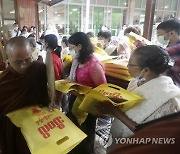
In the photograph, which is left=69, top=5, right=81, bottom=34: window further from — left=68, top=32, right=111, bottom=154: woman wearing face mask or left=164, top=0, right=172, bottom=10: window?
left=68, top=32, right=111, bottom=154: woman wearing face mask

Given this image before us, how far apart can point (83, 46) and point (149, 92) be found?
0.98 meters

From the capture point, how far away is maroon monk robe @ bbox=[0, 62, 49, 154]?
46.4 inches

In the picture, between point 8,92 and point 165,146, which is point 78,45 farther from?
point 165,146

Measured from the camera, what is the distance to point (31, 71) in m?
1.18

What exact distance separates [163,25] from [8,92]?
150 centimetres

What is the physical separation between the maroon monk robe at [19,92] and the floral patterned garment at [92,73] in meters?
0.58

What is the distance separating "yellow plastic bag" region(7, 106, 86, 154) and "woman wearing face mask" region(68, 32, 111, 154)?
0.65 metres

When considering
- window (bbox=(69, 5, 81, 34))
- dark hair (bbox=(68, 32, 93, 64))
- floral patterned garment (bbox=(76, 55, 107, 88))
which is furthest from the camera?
window (bbox=(69, 5, 81, 34))

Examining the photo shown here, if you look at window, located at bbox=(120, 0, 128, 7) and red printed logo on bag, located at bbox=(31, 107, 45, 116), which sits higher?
window, located at bbox=(120, 0, 128, 7)

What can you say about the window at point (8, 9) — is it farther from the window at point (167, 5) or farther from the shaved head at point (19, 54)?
the shaved head at point (19, 54)

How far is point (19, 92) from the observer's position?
3.93 ft

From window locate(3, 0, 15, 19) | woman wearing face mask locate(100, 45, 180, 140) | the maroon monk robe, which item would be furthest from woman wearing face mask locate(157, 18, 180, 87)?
window locate(3, 0, 15, 19)

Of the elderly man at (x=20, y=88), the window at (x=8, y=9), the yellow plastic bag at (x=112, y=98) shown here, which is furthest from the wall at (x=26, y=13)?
the yellow plastic bag at (x=112, y=98)

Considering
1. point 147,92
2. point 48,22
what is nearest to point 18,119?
point 147,92
